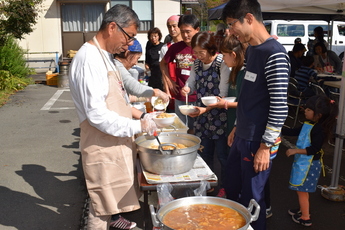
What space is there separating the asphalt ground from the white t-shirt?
1.59 m

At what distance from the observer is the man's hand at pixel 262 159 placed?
2.34 metres

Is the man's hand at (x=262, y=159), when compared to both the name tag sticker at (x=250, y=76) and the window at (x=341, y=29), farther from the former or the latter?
the window at (x=341, y=29)

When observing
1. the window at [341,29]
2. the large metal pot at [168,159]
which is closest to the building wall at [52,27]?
the window at [341,29]

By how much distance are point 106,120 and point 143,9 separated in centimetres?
1582

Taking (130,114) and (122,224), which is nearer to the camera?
(130,114)

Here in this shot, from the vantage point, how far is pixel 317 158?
334cm

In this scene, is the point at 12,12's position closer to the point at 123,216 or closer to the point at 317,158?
the point at 123,216

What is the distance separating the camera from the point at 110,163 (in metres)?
2.45

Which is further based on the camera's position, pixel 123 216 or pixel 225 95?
pixel 123 216

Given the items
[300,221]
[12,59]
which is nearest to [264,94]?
[300,221]

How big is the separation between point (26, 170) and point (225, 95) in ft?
10.8

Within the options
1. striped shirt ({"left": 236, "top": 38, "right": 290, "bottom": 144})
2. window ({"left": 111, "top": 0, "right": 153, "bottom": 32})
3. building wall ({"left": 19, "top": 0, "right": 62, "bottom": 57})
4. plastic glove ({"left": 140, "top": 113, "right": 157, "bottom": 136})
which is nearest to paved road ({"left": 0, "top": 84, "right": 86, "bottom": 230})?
plastic glove ({"left": 140, "top": 113, "right": 157, "bottom": 136})

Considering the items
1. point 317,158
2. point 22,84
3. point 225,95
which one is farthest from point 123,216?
point 22,84

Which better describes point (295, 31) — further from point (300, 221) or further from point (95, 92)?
point (95, 92)
